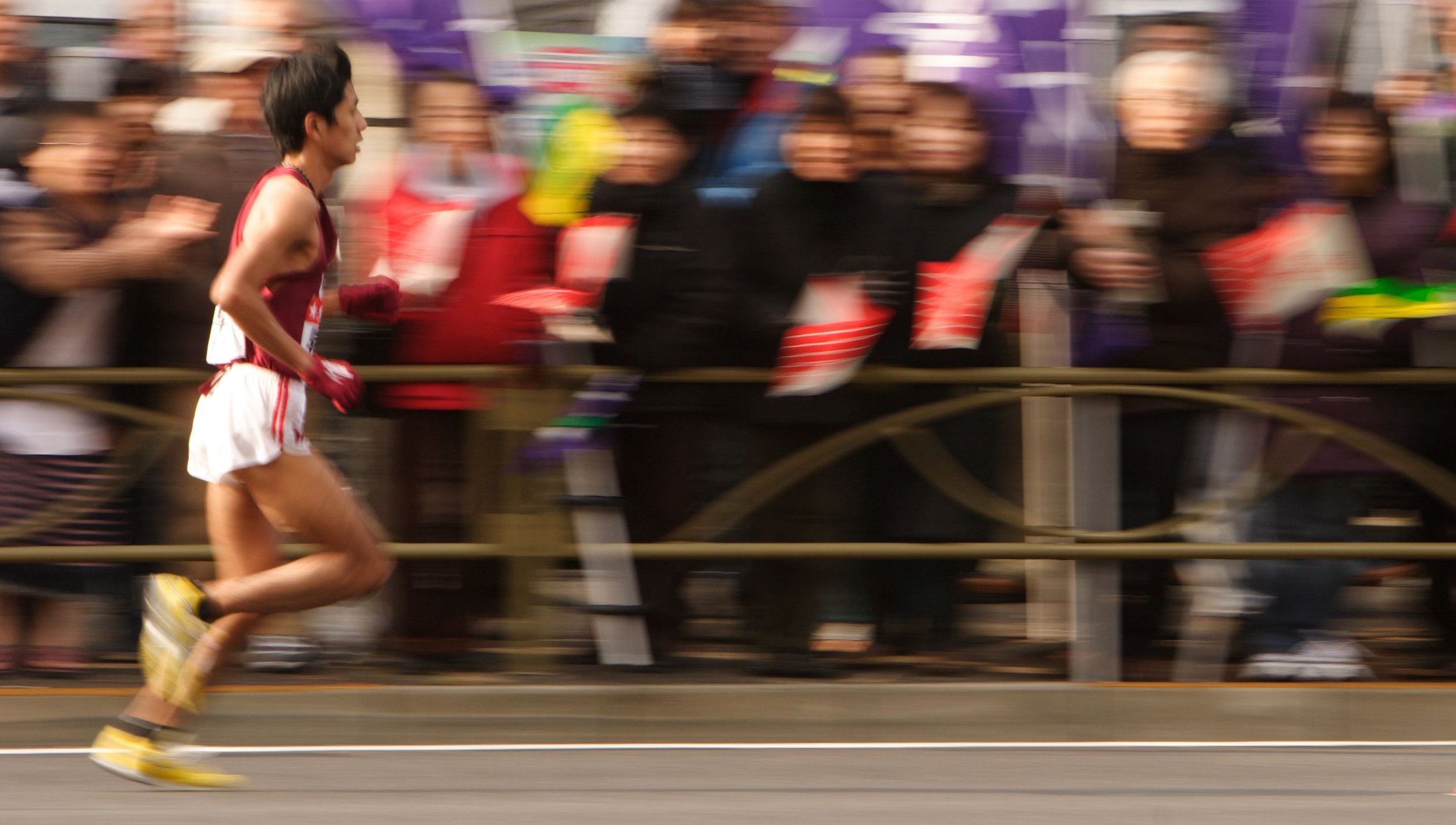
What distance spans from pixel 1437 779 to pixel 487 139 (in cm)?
330

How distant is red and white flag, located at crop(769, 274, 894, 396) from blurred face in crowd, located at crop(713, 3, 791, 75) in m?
0.75

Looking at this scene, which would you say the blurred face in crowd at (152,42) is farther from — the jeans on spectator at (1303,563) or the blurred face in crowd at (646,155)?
the jeans on spectator at (1303,563)

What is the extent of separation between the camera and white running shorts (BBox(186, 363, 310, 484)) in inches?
191

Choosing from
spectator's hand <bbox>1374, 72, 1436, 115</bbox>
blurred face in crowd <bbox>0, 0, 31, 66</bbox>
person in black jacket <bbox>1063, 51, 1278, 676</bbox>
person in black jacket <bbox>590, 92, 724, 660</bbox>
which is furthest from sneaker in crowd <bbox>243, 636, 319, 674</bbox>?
spectator's hand <bbox>1374, 72, 1436, 115</bbox>

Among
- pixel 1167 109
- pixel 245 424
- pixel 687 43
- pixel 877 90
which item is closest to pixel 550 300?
pixel 687 43

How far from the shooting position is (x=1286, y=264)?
6234 millimetres

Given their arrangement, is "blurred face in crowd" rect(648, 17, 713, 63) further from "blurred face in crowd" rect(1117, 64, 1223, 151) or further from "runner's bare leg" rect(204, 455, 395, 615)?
"runner's bare leg" rect(204, 455, 395, 615)

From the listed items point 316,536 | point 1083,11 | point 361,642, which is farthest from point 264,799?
point 1083,11

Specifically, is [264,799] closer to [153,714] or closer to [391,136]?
[153,714]

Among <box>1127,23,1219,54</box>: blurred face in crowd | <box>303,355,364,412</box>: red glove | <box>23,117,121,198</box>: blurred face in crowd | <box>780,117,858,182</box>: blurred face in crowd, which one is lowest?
<box>303,355,364,412</box>: red glove

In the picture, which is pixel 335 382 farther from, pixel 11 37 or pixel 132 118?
pixel 11 37

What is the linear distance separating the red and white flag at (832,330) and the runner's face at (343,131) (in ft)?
5.30

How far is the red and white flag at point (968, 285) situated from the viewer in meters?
6.18

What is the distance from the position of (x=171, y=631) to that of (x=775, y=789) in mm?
1546
